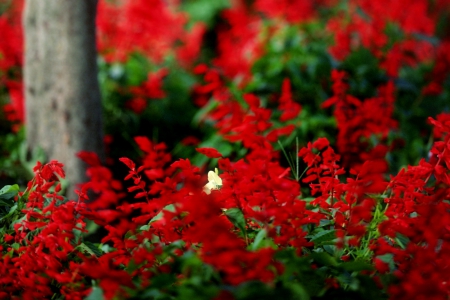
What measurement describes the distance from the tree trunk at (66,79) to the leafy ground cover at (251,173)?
0.19 metres

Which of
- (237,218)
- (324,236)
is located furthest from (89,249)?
(324,236)

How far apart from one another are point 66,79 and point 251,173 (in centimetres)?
198

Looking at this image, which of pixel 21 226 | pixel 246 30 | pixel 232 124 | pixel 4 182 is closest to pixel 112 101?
pixel 4 182

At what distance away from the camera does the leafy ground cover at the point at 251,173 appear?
63.9 inches

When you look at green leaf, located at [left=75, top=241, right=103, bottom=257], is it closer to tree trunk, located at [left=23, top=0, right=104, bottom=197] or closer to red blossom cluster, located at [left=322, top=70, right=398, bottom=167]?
tree trunk, located at [left=23, top=0, right=104, bottom=197]

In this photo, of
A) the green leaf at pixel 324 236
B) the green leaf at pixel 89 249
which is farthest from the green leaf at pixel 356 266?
the green leaf at pixel 89 249

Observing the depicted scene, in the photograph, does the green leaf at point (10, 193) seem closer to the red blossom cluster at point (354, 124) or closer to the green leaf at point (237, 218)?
the green leaf at point (237, 218)

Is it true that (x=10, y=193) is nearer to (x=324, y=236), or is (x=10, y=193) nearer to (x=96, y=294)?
(x=96, y=294)

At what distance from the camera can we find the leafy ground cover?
1622mm

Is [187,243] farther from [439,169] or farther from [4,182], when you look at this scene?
[4,182]

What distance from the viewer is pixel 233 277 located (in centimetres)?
151

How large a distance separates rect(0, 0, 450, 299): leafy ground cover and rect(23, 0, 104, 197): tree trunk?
7.3 inches

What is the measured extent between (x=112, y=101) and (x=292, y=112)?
1890 mm

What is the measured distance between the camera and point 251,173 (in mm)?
1824
